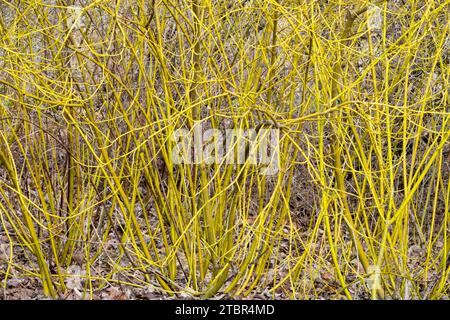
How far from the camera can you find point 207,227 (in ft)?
13.9

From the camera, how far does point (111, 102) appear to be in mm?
4559

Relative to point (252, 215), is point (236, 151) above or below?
above

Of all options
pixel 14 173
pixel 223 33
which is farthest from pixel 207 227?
pixel 223 33

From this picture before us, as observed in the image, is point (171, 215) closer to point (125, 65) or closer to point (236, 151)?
point (236, 151)

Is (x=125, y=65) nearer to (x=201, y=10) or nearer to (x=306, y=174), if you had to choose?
(x=201, y=10)

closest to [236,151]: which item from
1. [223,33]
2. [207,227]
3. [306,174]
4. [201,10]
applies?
[207,227]
